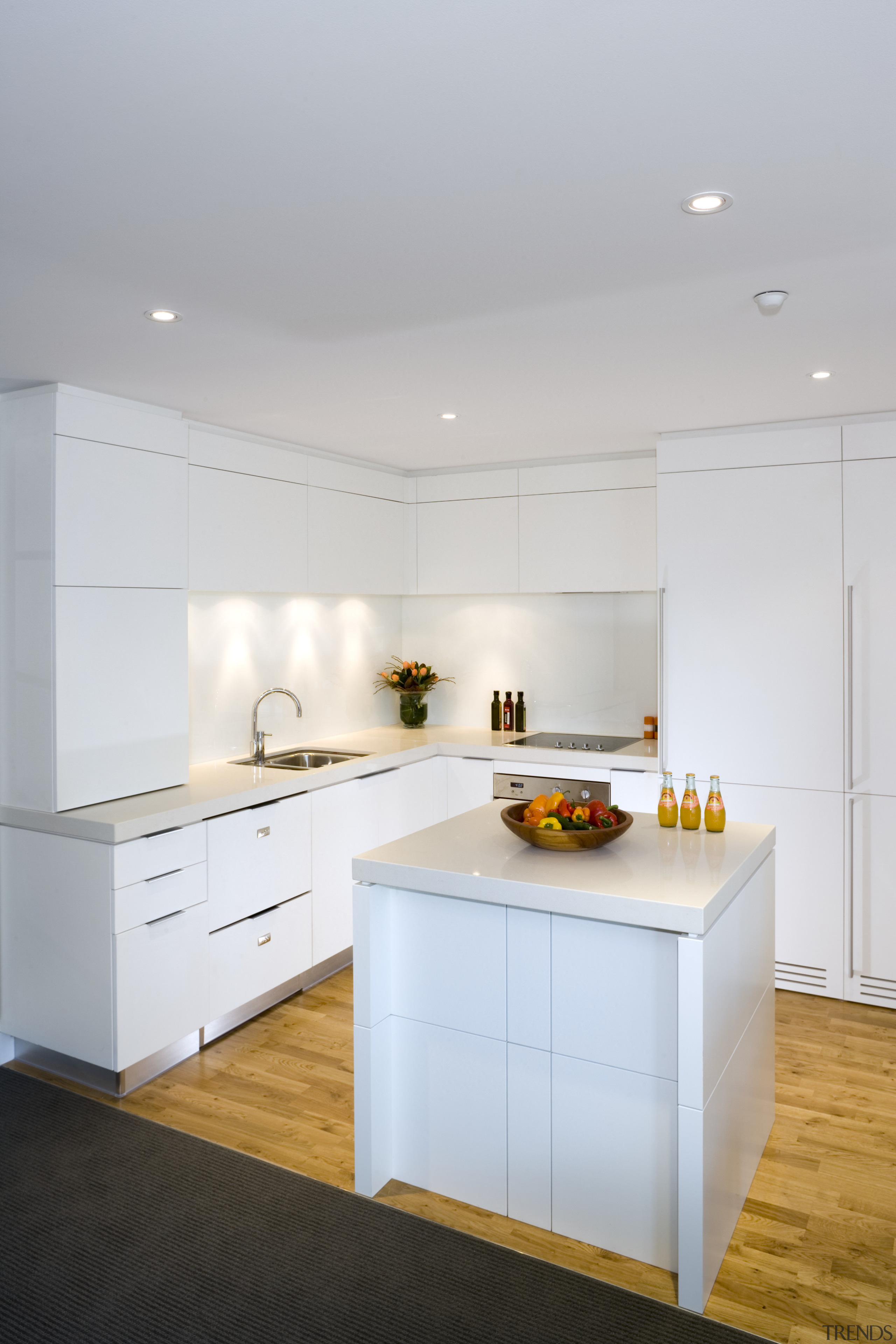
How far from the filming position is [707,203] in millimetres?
1750

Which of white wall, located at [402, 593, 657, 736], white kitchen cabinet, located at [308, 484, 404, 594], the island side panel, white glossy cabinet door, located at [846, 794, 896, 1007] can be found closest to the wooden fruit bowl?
the island side panel

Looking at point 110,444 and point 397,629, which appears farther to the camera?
A: point 397,629

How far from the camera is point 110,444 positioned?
3258 millimetres

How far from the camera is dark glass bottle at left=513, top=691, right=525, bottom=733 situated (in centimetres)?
520

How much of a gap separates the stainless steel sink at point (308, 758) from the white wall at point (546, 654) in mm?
1151

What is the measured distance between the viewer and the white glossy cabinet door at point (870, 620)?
369cm

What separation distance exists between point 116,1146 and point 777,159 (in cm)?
314

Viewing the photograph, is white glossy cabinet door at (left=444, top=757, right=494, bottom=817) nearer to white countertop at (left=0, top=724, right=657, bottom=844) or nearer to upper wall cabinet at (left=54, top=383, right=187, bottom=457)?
white countertop at (left=0, top=724, right=657, bottom=844)

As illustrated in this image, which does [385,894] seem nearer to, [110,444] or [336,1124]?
[336,1124]

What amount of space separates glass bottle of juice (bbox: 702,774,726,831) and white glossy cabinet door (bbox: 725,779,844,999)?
1.28 meters

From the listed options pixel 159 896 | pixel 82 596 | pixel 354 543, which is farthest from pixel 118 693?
pixel 354 543

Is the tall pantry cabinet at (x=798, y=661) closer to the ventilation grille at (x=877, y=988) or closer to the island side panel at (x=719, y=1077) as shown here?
the ventilation grille at (x=877, y=988)

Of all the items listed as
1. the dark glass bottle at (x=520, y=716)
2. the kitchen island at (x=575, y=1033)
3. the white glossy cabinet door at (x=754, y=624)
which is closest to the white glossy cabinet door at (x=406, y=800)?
the dark glass bottle at (x=520, y=716)

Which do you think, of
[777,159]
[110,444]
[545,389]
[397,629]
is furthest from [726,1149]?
[397,629]
